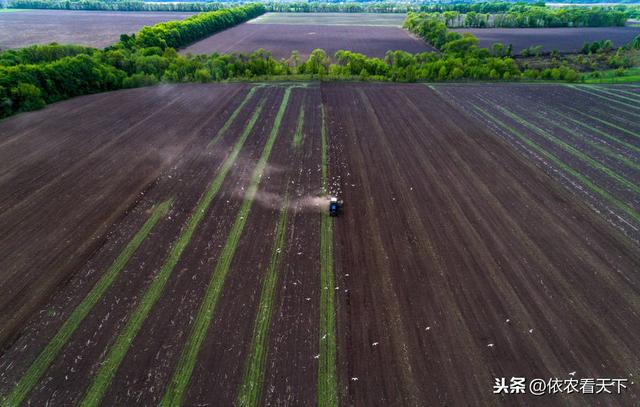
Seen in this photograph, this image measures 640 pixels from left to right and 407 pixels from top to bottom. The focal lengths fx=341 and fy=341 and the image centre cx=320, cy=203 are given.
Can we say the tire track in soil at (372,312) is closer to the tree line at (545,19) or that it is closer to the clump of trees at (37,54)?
the clump of trees at (37,54)

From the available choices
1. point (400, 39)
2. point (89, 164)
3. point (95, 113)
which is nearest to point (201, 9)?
point (400, 39)

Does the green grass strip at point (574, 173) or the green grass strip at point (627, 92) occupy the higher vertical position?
the green grass strip at point (627, 92)

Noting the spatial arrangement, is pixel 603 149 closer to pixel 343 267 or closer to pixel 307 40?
pixel 343 267

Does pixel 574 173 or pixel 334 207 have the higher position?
pixel 574 173

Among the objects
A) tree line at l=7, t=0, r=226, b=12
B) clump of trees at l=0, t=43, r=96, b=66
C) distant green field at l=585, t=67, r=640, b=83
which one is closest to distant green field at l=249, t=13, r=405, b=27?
tree line at l=7, t=0, r=226, b=12

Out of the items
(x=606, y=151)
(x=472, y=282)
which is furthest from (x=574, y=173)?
(x=472, y=282)

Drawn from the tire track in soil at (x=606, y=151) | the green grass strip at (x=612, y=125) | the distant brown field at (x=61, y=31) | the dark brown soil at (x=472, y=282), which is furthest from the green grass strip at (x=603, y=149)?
the distant brown field at (x=61, y=31)

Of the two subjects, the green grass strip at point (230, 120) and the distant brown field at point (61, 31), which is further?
the distant brown field at point (61, 31)
